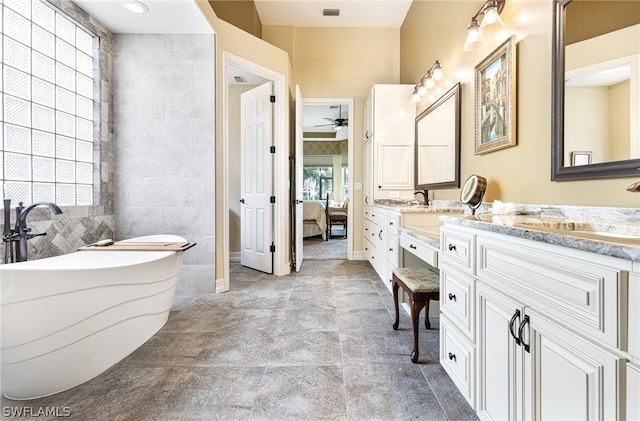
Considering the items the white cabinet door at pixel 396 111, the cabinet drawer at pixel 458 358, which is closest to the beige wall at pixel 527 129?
the cabinet drawer at pixel 458 358

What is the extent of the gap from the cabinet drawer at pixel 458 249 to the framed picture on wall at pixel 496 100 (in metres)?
0.80

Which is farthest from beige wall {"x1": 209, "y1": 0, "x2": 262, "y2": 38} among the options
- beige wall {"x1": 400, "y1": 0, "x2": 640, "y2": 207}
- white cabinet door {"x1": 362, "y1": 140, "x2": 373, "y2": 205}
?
beige wall {"x1": 400, "y1": 0, "x2": 640, "y2": 207}

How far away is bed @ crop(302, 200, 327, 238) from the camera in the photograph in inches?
238

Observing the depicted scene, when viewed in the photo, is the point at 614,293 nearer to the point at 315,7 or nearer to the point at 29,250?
the point at 29,250

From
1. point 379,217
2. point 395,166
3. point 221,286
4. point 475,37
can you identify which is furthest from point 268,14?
point 221,286

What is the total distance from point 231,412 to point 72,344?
2.72 ft

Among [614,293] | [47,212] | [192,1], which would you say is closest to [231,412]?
[614,293]

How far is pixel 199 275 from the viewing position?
2.71 metres

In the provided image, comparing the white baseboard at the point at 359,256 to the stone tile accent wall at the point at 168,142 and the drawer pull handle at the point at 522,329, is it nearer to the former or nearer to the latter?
the stone tile accent wall at the point at 168,142

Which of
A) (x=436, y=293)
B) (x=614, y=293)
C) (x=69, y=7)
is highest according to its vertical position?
(x=69, y=7)

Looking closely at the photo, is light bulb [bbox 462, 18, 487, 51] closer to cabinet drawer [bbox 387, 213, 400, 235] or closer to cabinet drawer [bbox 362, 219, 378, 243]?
cabinet drawer [bbox 387, 213, 400, 235]

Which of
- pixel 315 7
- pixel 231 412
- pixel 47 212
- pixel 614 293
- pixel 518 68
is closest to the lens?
pixel 614 293

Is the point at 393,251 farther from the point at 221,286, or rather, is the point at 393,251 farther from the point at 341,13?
the point at 341,13

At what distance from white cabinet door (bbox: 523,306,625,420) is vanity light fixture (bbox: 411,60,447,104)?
2.43m
